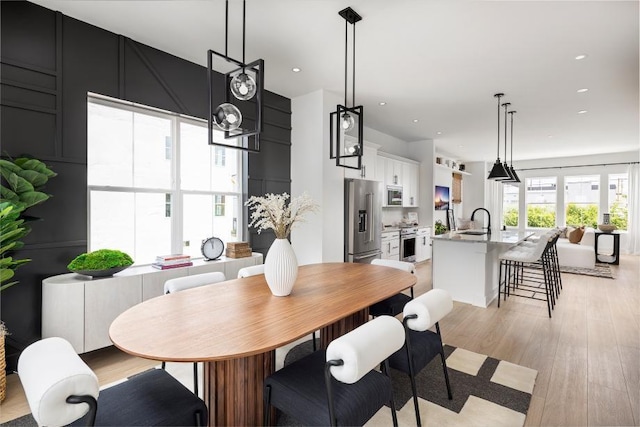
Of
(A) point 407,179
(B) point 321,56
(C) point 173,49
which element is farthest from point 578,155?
(C) point 173,49

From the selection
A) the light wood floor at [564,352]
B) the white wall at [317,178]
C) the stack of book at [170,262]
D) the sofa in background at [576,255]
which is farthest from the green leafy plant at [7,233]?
the sofa in background at [576,255]

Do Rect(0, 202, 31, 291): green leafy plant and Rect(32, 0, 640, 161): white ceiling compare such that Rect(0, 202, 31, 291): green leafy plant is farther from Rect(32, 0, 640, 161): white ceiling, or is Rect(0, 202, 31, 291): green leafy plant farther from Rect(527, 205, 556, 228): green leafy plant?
Rect(527, 205, 556, 228): green leafy plant

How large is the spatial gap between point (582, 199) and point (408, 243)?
20.6ft

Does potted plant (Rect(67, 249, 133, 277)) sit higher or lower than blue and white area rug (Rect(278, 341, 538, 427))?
higher

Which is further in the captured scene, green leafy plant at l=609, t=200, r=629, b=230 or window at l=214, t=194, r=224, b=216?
green leafy plant at l=609, t=200, r=629, b=230

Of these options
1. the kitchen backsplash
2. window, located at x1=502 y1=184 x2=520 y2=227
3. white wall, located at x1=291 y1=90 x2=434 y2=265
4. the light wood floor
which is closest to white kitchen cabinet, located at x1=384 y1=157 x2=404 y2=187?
the kitchen backsplash

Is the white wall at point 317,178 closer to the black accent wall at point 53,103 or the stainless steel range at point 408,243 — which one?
the black accent wall at point 53,103

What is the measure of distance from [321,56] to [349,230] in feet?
7.58

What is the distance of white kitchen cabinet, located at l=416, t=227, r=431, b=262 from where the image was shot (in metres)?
7.01

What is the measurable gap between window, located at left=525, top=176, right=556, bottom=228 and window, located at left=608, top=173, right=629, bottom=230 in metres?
1.27

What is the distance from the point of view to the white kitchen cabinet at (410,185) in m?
6.98

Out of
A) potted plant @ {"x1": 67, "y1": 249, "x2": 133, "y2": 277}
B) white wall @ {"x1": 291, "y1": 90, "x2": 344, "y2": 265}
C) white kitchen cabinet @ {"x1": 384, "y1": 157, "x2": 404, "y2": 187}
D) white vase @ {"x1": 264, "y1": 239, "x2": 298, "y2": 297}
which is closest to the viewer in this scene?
white vase @ {"x1": 264, "y1": 239, "x2": 298, "y2": 297}

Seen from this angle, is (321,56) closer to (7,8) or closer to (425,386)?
(7,8)

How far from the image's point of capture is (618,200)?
8539 mm
